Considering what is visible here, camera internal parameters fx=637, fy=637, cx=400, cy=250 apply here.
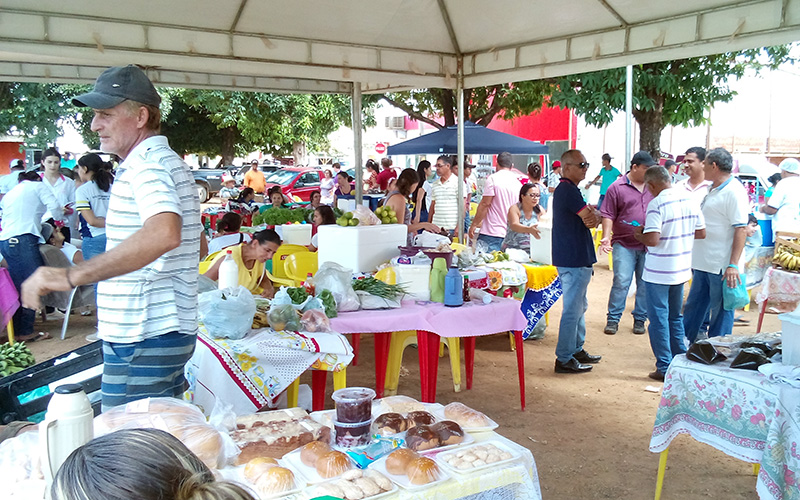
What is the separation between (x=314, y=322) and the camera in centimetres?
365

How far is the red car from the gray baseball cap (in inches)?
651

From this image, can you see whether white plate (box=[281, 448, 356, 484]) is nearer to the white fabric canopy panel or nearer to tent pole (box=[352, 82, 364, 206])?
the white fabric canopy panel

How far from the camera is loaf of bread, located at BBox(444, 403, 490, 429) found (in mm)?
2377

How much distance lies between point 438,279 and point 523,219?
2.98m

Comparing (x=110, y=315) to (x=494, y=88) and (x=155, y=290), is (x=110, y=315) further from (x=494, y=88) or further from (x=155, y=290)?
(x=494, y=88)

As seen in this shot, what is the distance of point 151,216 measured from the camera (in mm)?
2088

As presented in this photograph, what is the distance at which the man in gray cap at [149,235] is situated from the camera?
214cm

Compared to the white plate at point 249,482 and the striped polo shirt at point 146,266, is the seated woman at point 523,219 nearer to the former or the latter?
the striped polo shirt at point 146,266

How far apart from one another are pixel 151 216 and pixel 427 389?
98.9 inches

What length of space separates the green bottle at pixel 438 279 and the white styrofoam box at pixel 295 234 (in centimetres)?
275

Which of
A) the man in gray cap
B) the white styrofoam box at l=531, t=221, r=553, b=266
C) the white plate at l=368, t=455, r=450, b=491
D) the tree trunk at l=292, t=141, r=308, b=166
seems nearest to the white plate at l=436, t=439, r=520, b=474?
the white plate at l=368, t=455, r=450, b=491

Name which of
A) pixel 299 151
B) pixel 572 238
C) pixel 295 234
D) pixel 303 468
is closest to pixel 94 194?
pixel 295 234

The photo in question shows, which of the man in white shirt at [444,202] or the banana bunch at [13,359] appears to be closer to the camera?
the banana bunch at [13,359]

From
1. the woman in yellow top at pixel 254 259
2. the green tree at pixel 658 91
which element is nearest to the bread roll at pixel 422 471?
the woman in yellow top at pixel 254 259
